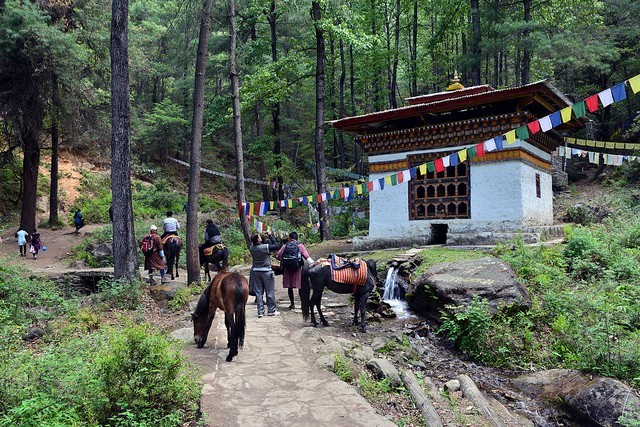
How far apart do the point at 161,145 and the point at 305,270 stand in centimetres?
3141

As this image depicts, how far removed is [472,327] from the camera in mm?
9250

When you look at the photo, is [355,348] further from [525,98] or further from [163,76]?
[163,76]

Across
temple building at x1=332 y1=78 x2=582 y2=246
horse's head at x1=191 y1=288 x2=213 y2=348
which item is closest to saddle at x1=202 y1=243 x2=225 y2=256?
horse's head at x1=191 y1=288 x2=213 y2=348

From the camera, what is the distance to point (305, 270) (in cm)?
976

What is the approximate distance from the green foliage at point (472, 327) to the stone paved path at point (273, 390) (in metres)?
3.71

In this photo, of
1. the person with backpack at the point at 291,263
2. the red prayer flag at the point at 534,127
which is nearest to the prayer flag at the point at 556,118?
the red prayer flag at the point at 534,127

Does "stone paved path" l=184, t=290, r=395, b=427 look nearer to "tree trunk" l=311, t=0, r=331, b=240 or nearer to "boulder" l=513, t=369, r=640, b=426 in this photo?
"boulder" l=513, t=369, r=640, b=426

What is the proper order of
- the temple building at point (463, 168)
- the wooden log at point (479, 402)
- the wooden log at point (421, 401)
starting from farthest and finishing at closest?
the temple building at point (463, 168) → the wooden log at point (479, 402) → the wooden log at point (421, 401)

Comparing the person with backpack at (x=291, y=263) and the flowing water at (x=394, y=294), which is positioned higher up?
the person with backpack at (x=291, y=263)

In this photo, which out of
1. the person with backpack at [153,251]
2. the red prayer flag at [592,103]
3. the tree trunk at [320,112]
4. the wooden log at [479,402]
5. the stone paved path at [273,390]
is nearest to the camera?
the stone paved path at [273,390]

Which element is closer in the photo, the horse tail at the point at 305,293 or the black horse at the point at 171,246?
the horse tail at the point at 305,293

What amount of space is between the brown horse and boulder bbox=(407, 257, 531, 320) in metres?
5.16

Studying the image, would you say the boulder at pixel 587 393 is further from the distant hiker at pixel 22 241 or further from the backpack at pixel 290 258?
the distant hiker at pixel 22 241

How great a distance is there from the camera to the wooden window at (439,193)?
15.8m
